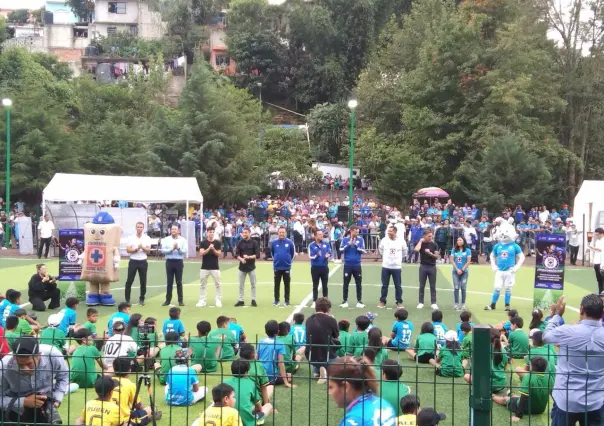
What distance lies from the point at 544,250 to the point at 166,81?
42870 mm

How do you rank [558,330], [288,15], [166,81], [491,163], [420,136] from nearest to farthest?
[558,330]
[491,163]
[420,136]
[166,81]
[288,15]

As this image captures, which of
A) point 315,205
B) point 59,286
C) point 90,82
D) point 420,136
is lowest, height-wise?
point 59,286

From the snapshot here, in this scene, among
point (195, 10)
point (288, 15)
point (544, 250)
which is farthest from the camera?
point (195, 10)

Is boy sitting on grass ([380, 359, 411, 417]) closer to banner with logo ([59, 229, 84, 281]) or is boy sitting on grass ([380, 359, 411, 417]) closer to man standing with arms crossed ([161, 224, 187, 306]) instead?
man standing with arms crossed ([161, 224, 187, 306])

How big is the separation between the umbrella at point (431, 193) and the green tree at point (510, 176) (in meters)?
1.79

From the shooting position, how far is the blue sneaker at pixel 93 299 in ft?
55.8

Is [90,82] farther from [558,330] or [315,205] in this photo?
[558,330]

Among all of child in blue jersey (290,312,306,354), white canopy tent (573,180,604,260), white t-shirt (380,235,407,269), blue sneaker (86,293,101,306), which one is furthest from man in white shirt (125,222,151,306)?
white canopy tent (573,180,604,260)

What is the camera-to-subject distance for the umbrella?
38.9 metres

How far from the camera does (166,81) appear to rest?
178 ft

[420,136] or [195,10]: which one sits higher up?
[195,10]

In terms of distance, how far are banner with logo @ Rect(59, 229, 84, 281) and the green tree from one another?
26.4m

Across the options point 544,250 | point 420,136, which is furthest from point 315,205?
point 544,250

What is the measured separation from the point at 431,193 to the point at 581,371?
33.3 meters
